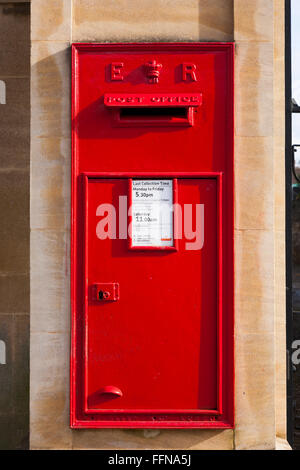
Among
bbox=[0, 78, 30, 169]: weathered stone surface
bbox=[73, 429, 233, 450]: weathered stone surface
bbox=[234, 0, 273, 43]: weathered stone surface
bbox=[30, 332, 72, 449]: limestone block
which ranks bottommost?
bbox=[73, 429, 233, 450]: weathered stone surface

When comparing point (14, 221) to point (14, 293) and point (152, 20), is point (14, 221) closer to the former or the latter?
point (14, 293)

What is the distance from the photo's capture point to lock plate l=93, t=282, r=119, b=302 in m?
2.84

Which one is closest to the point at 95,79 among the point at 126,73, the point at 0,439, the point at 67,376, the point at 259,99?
the point at 126,73

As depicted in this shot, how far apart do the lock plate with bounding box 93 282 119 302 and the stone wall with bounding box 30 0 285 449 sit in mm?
224

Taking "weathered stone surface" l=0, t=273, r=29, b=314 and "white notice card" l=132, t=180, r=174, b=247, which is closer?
"white notice card" l=132, t=180, r=174, b=247

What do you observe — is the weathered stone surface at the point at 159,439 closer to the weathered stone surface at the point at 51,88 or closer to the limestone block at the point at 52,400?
the limestone block at the point at 52,400

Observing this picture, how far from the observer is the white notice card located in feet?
9.35

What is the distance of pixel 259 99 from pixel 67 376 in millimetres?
2160

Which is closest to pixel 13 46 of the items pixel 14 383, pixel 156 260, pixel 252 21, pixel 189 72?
pixel 189 72

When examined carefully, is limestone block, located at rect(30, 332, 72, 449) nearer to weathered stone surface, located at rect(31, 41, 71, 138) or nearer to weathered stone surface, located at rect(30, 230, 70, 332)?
weathered stone surface, located at rect(30, 230, 70, 332)

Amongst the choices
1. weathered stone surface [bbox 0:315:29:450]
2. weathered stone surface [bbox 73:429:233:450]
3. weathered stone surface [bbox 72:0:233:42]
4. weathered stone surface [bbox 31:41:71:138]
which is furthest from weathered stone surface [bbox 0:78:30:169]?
weathered stone surface [bbox 73:429:233:450]

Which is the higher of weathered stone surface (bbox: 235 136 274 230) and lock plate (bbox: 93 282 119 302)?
weathered stone surface (bbox: 235 136 274 230)

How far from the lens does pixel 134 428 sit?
2.88 meters

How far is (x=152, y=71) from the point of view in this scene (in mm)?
2848
